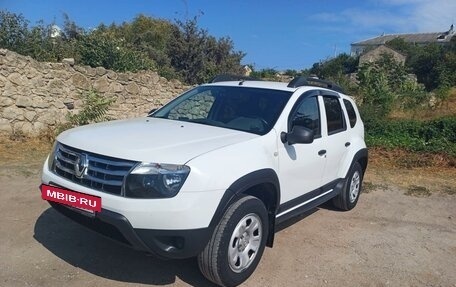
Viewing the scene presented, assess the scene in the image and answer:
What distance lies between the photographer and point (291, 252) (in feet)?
13.9

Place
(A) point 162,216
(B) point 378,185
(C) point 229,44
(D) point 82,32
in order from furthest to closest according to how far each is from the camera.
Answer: (C) point 229,44
(D) point 82,32
(B) point 378,185
(A) point 162,216

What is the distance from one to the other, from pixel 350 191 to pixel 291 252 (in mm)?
1752

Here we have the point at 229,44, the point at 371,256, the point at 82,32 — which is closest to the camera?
the point at 371,256

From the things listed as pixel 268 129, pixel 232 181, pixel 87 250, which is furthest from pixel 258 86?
pixel 87 250

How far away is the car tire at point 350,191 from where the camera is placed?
5.45 metres

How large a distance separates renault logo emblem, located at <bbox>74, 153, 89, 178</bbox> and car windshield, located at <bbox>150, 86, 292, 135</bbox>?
129 cm

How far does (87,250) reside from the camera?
3961 millimetres

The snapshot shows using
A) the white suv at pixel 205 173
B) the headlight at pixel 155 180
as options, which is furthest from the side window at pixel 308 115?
the headlight at pixel 155 180

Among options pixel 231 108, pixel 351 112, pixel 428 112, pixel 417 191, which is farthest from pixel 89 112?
pixel 428 112

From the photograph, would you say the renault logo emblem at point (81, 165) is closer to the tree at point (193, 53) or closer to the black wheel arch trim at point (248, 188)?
the black wheel arch trim at point (248, 188)

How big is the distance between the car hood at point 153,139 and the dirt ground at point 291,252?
3.74 ft

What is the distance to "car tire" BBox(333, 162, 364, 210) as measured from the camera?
214 inches

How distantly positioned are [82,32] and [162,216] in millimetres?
11186

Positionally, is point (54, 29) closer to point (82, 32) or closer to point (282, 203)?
point (82, 32)
